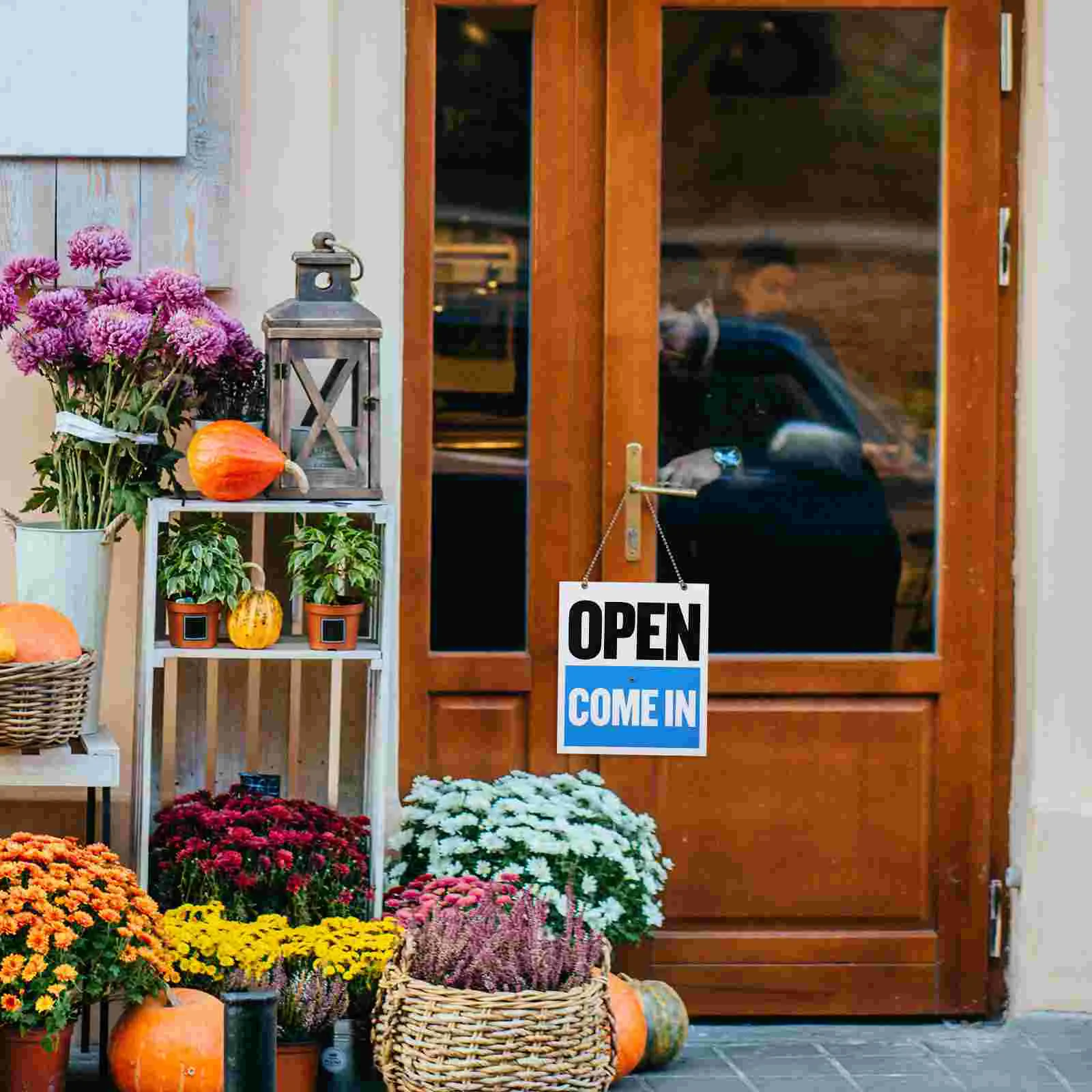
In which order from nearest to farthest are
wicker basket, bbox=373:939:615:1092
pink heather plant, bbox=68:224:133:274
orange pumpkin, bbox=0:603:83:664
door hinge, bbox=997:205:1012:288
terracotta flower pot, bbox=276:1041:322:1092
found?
wicker basket, bbox=373:939:615:1092 < orange pumpkin, bbox=0:603:83:664 < terracotta flower pot, bbox=276:1041:322:1092 < pink heather plant, bbox=68:224:133:274 < door hinge, bbox=997:205:1012:288

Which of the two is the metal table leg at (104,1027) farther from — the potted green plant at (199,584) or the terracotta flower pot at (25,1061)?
the potted green plant at (199,584)

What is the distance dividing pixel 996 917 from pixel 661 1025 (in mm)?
1105

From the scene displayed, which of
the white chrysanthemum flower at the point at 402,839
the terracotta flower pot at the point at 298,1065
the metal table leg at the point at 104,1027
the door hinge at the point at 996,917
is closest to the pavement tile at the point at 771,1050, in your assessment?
the door hinge at the point at 996,917

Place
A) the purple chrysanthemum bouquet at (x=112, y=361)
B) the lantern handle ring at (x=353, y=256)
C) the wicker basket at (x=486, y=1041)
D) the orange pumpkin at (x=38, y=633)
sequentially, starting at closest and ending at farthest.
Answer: the wicker basket at (x=486, y=1041), the orange pumpkin at (x=38, y=633), the purple chrysanthemum bouquet at (x=112, y=361), the lantern handle ring at (x=353, y=256)

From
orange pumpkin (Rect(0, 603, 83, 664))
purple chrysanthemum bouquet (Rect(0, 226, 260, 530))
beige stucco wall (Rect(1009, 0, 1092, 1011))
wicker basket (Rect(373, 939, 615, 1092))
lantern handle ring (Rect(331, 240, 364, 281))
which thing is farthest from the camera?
beige stucco wall (Rect(1009, 0, 1092, 1011))

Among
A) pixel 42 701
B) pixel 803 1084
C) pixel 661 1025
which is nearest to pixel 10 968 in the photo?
pixel 42 701

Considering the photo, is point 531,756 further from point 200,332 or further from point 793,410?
point 200,332

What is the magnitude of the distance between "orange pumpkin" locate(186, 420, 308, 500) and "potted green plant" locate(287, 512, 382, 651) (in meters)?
0.18

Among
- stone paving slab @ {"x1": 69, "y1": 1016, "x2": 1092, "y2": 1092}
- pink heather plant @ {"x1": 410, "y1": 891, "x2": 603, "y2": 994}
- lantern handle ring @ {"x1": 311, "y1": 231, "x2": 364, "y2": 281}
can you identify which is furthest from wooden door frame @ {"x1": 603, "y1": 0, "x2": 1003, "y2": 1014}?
pink heather plant @ {"x1": 410, "y1": 891, "x2": 603, "y2": 994}

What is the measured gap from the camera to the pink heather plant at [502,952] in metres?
3.91

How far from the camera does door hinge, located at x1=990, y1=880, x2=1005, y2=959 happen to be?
5.00 metres

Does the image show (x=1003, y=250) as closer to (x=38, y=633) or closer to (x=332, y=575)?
(x=332, y=575)

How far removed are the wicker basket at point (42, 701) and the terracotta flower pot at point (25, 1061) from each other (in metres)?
0.62

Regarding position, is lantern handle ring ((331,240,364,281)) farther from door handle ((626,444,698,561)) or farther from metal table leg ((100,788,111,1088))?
metal table leg ((100,788,111,1088))
